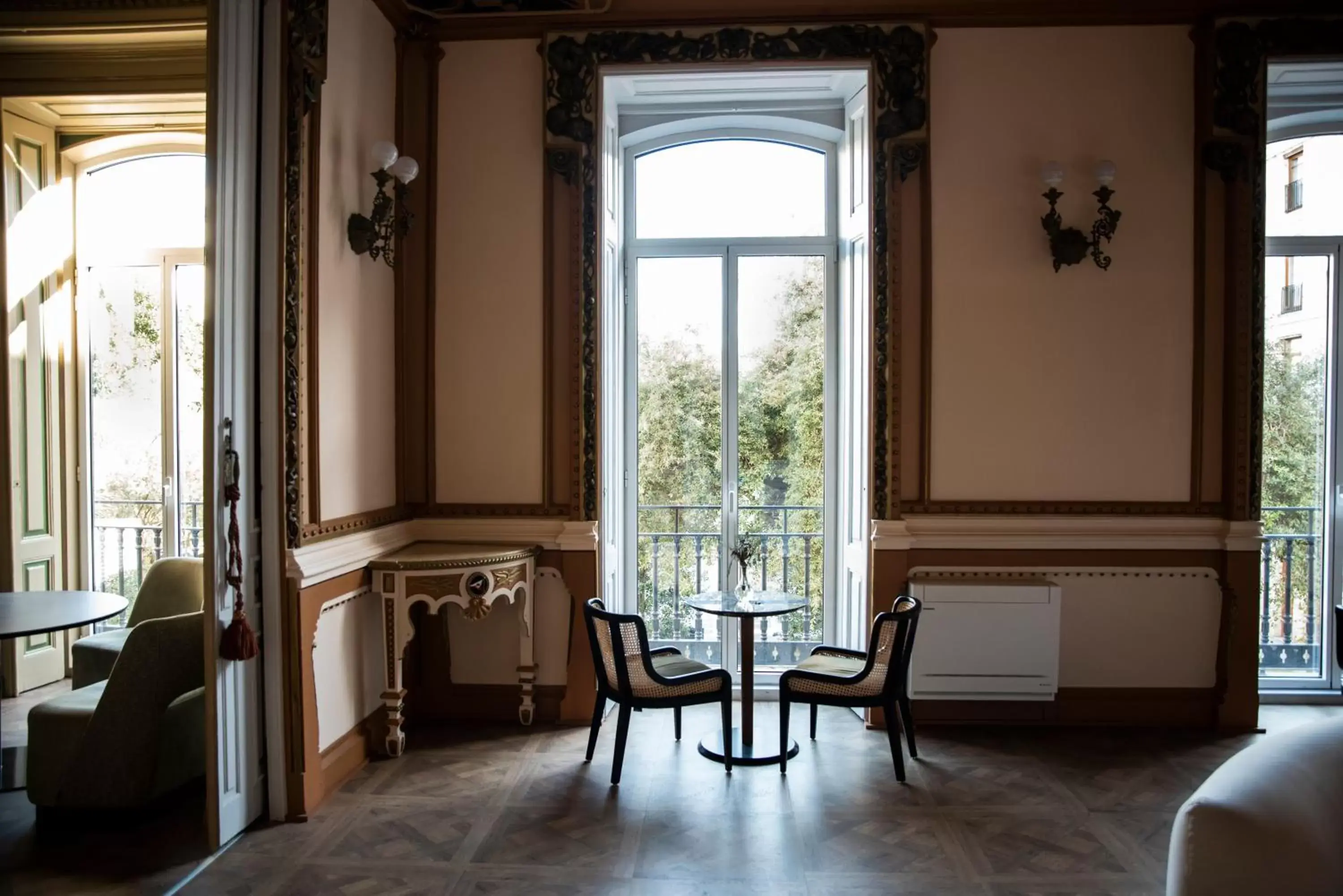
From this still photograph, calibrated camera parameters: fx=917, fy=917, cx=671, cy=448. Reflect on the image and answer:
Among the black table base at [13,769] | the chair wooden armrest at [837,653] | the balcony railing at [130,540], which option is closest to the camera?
the black table base at [13,769]

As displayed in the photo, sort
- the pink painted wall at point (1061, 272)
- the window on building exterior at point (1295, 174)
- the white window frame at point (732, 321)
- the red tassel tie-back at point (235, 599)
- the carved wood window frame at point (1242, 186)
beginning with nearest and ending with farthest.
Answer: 1. the red tassel tie-back at point (235, 599)
2. the carved wood window frame at point (1242, 186)
3. the pink painted wall at point (1061, 272)
4. the window on building exterior at point (1295, 174)
5. the white window frame at point (732, 321)

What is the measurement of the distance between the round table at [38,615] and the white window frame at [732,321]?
7.95 ft

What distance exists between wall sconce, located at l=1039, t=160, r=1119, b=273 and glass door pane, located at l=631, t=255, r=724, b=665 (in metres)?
1.65

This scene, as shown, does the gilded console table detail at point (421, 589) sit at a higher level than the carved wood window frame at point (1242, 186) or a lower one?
lower

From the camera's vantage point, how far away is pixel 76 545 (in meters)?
5.04

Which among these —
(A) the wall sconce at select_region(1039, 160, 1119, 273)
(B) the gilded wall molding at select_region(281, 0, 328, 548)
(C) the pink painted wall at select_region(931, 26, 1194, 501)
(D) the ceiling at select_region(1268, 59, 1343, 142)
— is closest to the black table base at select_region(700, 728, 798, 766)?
(C) the pink painted wall at select_region(931, 26, 1194, 501)

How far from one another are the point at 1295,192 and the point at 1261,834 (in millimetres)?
4541

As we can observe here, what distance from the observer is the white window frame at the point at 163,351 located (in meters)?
5.06

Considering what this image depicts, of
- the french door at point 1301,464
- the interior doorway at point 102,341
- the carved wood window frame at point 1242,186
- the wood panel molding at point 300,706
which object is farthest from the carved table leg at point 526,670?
the french door at point 1301,464

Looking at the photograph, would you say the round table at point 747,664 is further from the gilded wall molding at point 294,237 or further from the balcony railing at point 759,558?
the gilded wall molding at point 294,237

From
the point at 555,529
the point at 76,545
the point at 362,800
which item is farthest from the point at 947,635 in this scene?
the point at 76,545

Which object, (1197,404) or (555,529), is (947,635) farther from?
(555,529)

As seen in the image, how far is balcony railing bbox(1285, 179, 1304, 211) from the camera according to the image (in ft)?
15.6

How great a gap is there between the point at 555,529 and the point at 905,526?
165cm
